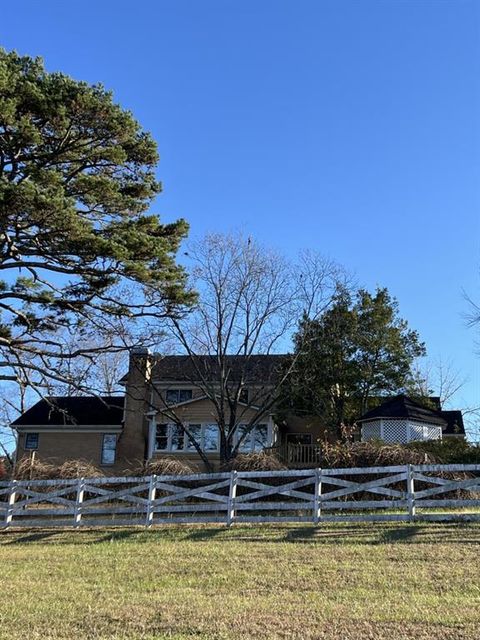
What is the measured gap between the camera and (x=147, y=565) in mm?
11492

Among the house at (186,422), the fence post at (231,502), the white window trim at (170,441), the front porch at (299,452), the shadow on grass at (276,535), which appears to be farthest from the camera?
the white window trim at (170,441)

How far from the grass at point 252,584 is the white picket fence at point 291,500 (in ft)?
1.90

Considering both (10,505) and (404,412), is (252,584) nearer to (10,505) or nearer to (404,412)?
(10,505)

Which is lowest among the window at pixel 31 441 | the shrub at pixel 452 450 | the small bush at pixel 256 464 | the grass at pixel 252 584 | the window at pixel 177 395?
the grass at pixel 252 584

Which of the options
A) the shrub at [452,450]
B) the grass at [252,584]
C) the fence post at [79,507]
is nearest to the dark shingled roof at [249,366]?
the shrub at [452,450]

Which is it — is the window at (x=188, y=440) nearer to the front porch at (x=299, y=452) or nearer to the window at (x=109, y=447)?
the window at (x=109, y=447)

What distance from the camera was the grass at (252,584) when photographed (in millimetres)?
7488

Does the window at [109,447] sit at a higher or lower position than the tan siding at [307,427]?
lower

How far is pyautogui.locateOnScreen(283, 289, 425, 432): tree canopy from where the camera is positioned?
105 feet

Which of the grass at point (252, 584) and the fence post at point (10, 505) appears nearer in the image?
the grass at point (252, 584)

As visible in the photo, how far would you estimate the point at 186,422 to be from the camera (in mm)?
32219

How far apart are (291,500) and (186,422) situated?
14.3 meters

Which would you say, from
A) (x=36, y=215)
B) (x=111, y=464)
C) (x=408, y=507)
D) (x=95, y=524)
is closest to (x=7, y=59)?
(x=36, y=215)

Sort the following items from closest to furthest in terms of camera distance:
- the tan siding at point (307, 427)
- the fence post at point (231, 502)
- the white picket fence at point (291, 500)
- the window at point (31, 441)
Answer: the white picket fence at point (291, 500) → the fence post at point (231, 502) → the window at point (31, 441) → the tan siding at point (307, 427)
